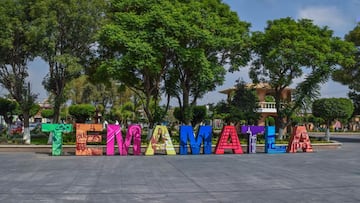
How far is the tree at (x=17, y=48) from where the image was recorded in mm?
21594

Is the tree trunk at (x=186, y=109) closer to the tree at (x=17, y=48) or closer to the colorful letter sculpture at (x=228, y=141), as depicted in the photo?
the colorful letter sculpture at (x=228, y=141)

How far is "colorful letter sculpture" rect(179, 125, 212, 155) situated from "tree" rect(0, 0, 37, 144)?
28.5 feet

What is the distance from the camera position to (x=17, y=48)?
75.8 ft

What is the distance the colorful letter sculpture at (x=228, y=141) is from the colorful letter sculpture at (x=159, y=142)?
7.52 feet

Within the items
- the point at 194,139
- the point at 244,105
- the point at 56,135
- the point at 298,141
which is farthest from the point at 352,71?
the point at 56,135

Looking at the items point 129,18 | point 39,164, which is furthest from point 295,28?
point 39,164

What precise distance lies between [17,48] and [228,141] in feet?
41.3

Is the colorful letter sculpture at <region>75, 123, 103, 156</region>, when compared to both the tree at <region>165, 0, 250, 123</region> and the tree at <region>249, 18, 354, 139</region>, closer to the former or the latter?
the tree at <region>165, 0, 250, 123</region>

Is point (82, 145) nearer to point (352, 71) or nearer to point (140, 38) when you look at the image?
point (140, 38)

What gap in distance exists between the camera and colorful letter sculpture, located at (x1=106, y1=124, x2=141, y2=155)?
19.4 meters

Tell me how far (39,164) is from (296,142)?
1287cm

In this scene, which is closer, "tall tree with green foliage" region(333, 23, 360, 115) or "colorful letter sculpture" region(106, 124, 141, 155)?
"colorful letter sculpture" region(106, 124, 141, 155)

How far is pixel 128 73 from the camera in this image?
76.6 feet

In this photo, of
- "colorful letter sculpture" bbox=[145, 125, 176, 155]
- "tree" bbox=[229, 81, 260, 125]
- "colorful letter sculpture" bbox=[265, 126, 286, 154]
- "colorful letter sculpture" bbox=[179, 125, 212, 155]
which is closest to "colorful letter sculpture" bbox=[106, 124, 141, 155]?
"colorful letter sculpture" bbox=[145, 125, 176, 155]
